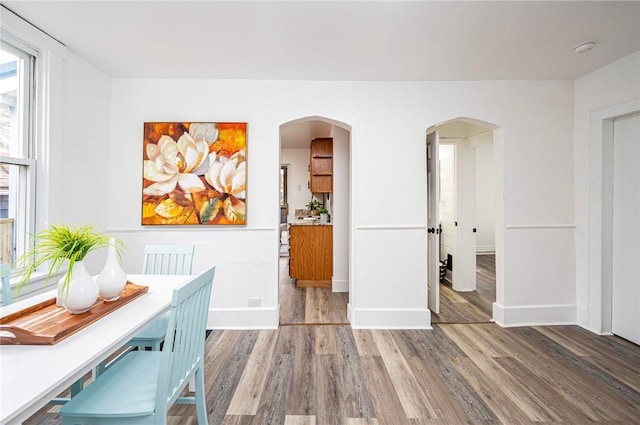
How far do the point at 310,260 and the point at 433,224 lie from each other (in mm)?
1942

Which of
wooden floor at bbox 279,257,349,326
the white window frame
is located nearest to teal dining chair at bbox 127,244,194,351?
the white window frame

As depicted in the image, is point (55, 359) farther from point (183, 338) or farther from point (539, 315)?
point (539, 315)

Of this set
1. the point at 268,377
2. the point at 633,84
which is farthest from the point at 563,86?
the point at 268,377

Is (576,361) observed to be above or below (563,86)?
below

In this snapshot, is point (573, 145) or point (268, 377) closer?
point (268, 377)

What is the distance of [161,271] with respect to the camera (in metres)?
2.36

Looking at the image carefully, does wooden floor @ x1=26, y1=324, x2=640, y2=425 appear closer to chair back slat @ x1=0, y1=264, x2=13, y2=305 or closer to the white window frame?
chair back slat @ x1=0, y1=264, x2=13, y2=305

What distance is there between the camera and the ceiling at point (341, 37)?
6.49ft

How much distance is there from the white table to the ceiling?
76.0 inches

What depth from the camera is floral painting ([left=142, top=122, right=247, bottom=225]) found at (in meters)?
3.02

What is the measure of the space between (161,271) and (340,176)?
2695 millimetres

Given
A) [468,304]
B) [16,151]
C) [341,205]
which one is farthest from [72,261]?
[468,304]

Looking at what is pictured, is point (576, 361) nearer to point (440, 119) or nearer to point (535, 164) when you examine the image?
point (535, 164)

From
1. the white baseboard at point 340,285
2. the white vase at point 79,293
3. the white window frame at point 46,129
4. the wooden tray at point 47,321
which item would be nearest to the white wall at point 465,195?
the white baseboard at point 340,285
